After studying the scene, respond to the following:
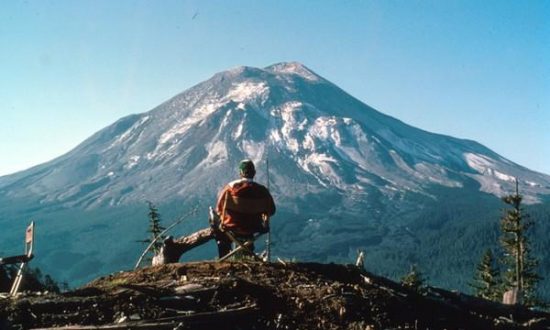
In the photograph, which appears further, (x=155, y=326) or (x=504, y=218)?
(x=504, y=218)

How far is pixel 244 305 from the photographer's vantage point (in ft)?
27.0

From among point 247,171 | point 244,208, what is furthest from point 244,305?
point 247,171

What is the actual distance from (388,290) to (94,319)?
399 centimetres

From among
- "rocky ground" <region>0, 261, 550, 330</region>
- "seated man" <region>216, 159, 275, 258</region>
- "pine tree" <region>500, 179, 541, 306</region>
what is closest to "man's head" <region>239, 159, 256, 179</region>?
"seated man" <region>216, 159, 275, 258</region>

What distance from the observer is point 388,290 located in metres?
9.19

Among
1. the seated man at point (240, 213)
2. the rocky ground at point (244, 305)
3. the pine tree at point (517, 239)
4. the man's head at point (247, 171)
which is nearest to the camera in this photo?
the rocky ground at point (244, 305)

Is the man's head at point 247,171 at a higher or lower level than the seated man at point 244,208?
higher

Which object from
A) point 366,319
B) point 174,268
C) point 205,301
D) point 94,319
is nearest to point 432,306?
point 366,319

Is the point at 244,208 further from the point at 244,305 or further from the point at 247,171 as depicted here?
the point at 244,305

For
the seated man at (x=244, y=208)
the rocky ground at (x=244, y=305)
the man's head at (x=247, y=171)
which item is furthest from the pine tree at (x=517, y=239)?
the rocky ground at (x=244, y=305)

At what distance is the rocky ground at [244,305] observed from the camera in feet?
25.2

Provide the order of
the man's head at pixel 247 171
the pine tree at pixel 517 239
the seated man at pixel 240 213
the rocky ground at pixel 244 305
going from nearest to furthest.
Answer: the rocky ground at pixel 244 305, the seated man at pixel 240 213, the man's head at pixel 247 171, the pine tree at pixel 517 239

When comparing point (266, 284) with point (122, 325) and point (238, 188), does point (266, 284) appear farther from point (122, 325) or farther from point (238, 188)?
point (238, 188)

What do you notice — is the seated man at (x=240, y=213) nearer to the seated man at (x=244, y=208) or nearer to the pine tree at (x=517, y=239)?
the seated man at (x=244, y=208)
